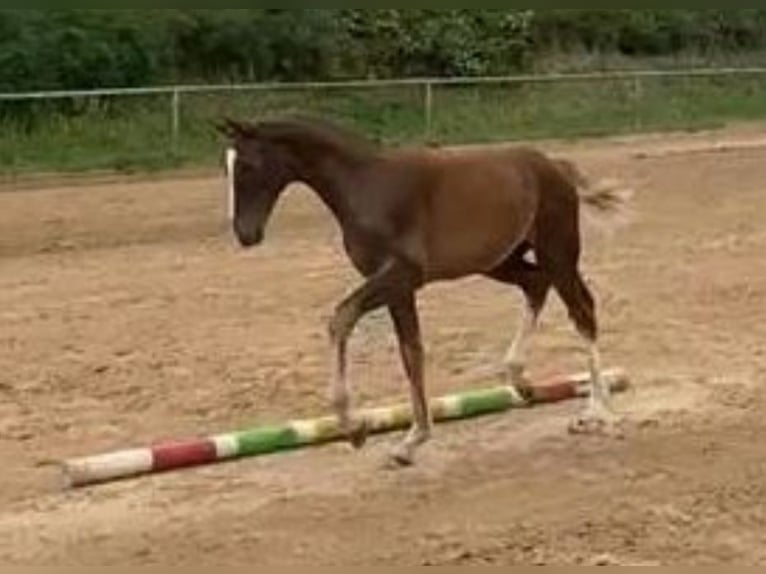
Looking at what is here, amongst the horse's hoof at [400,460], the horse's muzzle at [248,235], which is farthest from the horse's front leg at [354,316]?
the horse's muzzle at [248,235]

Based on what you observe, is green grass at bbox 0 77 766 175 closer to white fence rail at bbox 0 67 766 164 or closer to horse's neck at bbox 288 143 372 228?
white fence rail at bbox 0 67 766 164

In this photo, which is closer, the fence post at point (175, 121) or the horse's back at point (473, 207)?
the horse's back at point (473, 207)

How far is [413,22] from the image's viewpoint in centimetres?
2584

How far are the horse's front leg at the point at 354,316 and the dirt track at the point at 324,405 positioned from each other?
286 mm

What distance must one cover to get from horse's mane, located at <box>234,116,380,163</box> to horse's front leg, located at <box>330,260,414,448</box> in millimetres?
553

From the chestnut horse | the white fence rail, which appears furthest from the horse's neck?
the white fence rail

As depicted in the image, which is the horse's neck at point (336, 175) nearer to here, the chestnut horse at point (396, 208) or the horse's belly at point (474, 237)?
the chestnut horse at point (396, 208)

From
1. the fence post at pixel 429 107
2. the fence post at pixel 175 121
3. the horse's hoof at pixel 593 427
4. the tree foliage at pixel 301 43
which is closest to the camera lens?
the horse's hoof at pixel 593 427

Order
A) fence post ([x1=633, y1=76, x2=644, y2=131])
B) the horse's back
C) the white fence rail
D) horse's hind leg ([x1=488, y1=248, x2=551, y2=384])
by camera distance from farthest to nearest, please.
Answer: fence post ([x1=633, y1=76, x2=644, y2=131])
the white fence rail
horse's hind leg ([x1=488, y1=248, x2=551, y2=384])
the horse's back

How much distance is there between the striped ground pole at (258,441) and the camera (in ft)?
23.0

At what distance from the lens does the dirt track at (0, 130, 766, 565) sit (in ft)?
21.2

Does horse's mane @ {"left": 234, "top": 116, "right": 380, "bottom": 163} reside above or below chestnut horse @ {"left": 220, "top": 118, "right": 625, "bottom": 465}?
above

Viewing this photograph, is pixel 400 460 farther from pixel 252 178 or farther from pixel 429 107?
pixel 429 107

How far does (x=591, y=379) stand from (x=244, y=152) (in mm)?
2179
